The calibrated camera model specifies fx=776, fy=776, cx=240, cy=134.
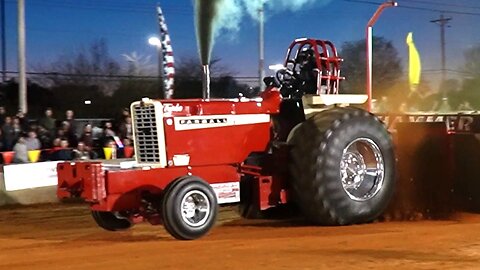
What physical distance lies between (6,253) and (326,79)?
455 cm

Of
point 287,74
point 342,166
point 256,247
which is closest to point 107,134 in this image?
point 287,74

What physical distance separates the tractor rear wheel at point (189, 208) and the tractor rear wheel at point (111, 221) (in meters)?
1.21

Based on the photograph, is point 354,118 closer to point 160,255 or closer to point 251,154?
point 251,154

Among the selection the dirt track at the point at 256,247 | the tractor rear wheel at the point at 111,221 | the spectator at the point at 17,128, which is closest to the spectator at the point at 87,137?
the spectator at the point at 17,128

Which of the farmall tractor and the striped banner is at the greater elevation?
the striped banner

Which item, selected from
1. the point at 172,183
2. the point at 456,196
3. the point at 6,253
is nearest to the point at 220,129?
the point at 172,183

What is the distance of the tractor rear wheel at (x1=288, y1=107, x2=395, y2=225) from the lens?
929cm

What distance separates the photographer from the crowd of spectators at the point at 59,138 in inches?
584

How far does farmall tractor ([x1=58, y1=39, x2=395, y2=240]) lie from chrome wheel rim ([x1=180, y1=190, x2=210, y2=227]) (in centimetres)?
1

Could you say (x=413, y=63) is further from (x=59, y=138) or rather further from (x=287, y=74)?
(x=287, y=74)

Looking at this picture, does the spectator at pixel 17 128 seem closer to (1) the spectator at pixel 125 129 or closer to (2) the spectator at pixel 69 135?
(2) the spectator at pixel 69 135

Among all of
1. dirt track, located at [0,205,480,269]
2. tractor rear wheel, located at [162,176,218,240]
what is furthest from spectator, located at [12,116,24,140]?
tractor rear wheel, located at [162,176,218,240]

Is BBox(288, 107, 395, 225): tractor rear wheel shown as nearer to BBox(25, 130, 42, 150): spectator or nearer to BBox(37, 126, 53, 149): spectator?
BBox(25, 130, 42, 150): spectator

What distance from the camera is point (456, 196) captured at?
10836 mm
